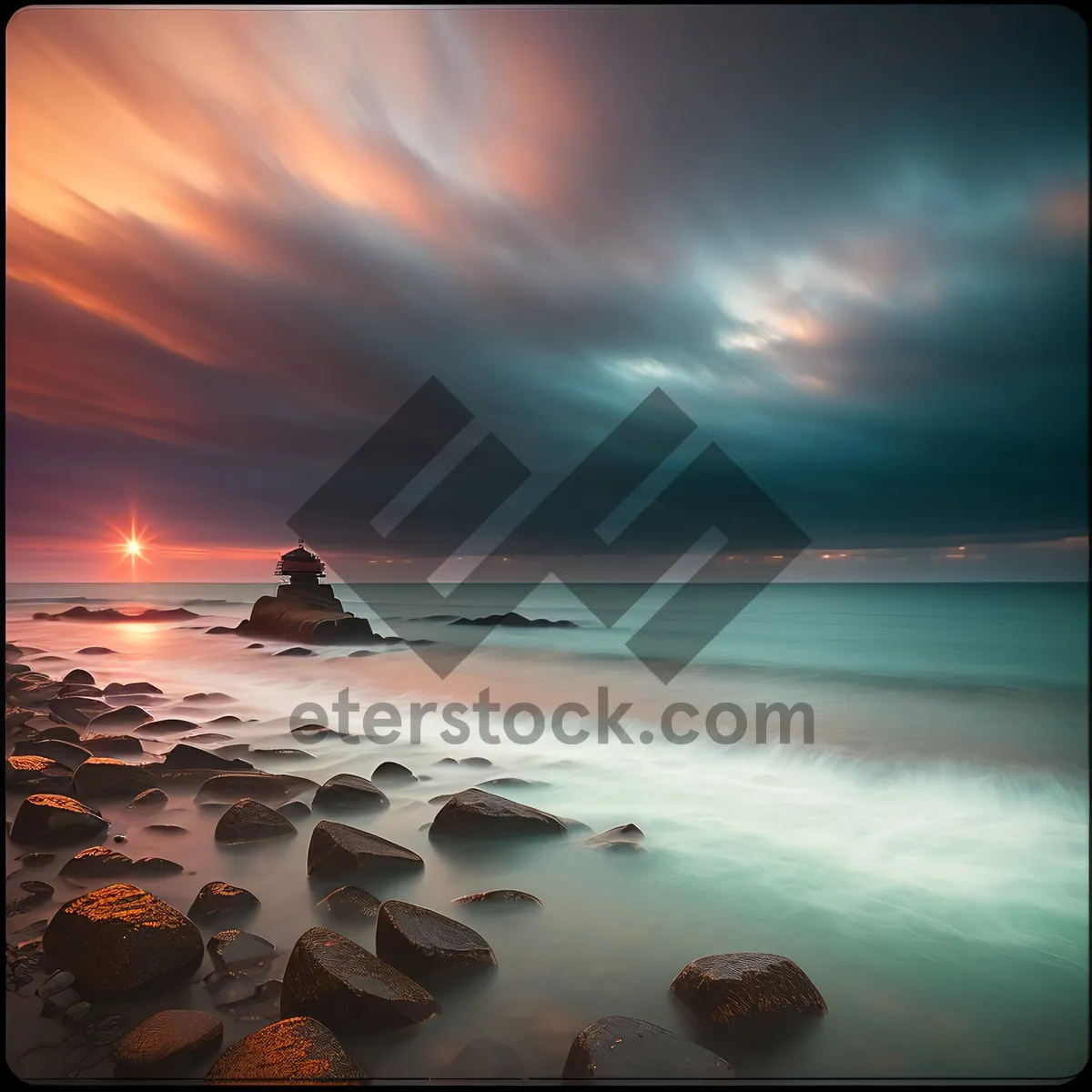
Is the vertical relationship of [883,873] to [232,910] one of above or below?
below

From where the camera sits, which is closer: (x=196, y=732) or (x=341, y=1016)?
(x=341, y=1016)

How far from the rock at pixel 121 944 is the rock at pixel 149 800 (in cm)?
249

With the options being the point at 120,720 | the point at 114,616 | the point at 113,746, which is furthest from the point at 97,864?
the point at 114,616

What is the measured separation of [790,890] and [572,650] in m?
15.1

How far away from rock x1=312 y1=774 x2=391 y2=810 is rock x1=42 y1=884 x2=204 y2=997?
8.17ft

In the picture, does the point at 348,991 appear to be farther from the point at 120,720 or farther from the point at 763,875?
the point at 120,720

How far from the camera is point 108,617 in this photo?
36156mm

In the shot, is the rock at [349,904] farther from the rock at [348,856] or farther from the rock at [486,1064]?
the rock at [486,1064]

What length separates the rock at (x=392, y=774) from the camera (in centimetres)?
651

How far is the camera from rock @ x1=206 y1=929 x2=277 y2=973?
3053mm

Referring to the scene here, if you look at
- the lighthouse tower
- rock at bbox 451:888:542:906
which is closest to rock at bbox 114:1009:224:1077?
rock at bbox 451:888:542:906

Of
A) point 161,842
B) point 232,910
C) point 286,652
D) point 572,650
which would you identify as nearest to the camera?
point 232,910

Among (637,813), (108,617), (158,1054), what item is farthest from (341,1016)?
(108,617)

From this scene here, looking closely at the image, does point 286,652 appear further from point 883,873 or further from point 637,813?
point 883,873
